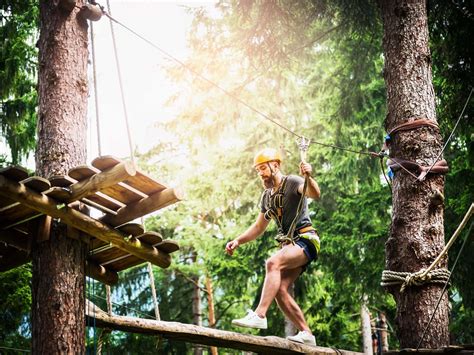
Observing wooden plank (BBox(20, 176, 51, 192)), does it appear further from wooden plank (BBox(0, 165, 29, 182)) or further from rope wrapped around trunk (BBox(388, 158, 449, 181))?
rope wrapped around trunk (BBox(388, 158, 449, 181))

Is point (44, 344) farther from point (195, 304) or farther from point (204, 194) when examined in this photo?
point (195, 304)

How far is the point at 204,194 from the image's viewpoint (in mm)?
14141

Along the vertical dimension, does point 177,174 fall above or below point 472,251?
above

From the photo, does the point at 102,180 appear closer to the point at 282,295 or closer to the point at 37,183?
the point at 37,183

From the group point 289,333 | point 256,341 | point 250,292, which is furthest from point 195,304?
point 256,341

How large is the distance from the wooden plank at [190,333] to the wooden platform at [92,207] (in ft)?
1.70

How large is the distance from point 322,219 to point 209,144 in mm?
2636

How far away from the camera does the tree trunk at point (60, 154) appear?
4844 millimetres

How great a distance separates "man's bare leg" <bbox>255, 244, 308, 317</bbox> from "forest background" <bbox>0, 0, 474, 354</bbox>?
3332mm

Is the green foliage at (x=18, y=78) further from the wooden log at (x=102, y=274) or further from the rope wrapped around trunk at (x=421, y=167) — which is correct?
the rope wrapped around trunk at (x=421, y=167)

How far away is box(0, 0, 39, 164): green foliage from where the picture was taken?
34.9 ft

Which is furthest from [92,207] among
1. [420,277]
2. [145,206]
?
[420,277]

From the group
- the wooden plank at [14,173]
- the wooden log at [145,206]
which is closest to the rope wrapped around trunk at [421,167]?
the wooden log at [145,206]

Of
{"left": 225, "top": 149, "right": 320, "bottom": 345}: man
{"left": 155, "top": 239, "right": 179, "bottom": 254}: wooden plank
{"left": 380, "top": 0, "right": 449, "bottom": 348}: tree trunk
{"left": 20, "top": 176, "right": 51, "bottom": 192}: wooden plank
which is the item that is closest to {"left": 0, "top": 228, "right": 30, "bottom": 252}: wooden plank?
{"left": 20, "top": 176, "right": 51, "bottom": 192}: wooden plank
